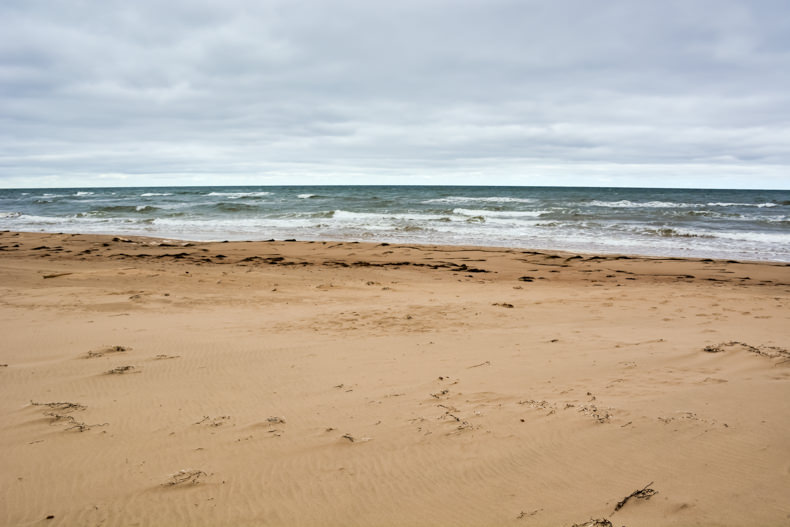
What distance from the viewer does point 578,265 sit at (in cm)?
1150

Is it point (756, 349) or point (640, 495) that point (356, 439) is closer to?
point (640, 495)

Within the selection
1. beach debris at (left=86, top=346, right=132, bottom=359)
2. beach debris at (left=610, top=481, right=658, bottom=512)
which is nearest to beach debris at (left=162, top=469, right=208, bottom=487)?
beach debris at (left=610, top=481, right=658, bottom=512)

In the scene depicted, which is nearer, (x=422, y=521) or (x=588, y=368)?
(x=422, y=521)

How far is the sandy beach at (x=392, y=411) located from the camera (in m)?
2.30

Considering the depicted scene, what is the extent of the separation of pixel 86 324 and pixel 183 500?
14.1 ft

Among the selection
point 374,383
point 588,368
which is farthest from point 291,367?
point 588,368

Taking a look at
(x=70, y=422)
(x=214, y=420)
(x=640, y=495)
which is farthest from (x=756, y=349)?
(x=70, y=422)

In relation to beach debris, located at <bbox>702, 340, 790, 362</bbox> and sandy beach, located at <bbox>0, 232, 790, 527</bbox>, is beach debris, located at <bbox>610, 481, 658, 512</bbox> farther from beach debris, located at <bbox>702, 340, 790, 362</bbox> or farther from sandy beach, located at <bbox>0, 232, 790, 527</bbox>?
beach debris, located at <bbox>702, 340, 790, 362</bbox>

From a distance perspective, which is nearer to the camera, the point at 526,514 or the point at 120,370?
the point at 526,514

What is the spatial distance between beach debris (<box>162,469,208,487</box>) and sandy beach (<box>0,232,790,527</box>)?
0.05ft

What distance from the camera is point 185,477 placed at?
2.48 m

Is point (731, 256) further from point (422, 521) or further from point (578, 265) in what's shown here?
point (422, 521)

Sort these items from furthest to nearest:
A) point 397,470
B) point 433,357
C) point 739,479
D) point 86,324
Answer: point 86,324
point 433,357
point 397,470
point 739,479

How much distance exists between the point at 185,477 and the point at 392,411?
135 cm
